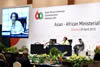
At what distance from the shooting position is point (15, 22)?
12.1m

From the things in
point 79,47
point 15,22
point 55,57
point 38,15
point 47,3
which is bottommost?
point 79,47

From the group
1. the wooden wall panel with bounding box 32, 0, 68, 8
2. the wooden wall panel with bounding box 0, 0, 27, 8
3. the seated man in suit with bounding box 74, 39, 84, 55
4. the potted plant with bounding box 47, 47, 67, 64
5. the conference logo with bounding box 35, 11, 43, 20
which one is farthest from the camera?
the wooden wall panel with bounding box 0, 0, 27, 8

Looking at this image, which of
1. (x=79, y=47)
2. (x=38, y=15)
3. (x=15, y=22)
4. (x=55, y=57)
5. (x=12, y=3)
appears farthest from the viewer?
(x=12, y=3)

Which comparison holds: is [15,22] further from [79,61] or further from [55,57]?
[79,61]

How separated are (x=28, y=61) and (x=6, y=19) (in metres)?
7.24

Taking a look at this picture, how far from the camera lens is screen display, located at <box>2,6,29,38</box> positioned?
11.8m

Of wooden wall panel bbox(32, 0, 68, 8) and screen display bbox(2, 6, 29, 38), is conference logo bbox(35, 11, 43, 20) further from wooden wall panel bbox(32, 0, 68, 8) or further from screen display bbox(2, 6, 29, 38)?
wooden wall panel bbox(32, 0, 68, 8)

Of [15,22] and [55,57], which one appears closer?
[55,57]

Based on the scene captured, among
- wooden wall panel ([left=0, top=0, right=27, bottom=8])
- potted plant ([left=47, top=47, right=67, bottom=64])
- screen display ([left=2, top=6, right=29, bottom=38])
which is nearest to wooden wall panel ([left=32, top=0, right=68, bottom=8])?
wooden wall panel ([left=0, top=0, right=27, bottom=8])

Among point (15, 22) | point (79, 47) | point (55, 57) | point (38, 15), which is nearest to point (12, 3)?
point (15, 22)

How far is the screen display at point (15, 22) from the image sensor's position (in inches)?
464

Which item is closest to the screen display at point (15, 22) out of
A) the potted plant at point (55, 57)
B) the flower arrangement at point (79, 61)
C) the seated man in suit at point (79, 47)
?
the seated man in suit at point (79, 47)

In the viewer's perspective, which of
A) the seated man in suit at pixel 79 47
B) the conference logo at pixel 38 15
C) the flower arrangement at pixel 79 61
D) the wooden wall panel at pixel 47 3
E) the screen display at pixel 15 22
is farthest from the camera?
the wooden wall panel at pixel 47 3

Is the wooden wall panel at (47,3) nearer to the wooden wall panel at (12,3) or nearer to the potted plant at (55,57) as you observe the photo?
the wooden wall panel at (12,3)
